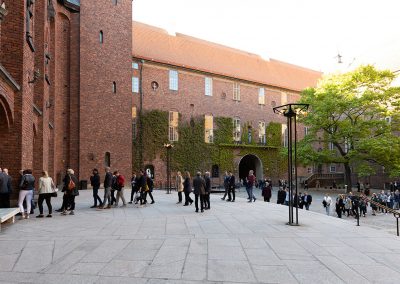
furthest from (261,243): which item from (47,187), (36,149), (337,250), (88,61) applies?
(88,61)

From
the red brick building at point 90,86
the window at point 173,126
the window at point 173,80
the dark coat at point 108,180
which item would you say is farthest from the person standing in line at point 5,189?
the window at point 173,80

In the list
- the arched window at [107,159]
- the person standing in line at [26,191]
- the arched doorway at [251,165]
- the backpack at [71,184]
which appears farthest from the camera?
the arched doorway at [251,165]

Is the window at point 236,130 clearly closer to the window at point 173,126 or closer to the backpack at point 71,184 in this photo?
the window at point 173,126

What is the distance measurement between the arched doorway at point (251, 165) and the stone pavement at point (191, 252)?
31149 millimetres

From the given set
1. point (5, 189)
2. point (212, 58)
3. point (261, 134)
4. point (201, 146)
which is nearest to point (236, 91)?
point (212, 58)

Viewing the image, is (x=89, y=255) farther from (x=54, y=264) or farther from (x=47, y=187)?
(x=47, y=187)

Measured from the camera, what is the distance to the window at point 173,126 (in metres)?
34.6

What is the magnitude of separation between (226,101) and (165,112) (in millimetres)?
7696

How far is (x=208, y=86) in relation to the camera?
38.0m

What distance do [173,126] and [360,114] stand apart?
54.0ft

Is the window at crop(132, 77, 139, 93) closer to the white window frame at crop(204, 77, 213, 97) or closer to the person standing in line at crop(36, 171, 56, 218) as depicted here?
the white window frame at crop(204, 77, 213, 97)

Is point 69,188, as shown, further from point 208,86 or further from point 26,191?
point 208,86

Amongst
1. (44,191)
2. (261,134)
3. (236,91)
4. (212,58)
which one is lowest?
(44,191)

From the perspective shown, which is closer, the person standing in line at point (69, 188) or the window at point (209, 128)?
the person standing in line at point (69, 188)
